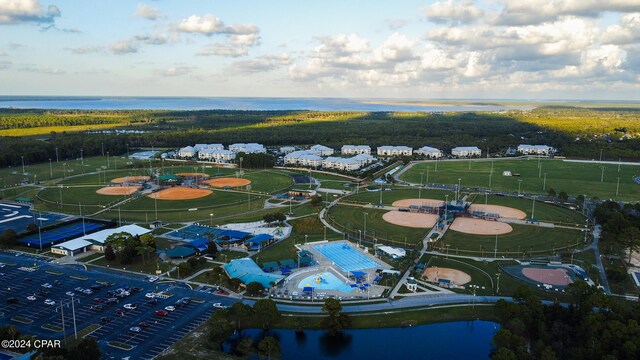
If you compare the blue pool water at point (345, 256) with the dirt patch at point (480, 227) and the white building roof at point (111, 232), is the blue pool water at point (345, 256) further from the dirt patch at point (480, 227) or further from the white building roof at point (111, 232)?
the white building roof at point (111, 232)

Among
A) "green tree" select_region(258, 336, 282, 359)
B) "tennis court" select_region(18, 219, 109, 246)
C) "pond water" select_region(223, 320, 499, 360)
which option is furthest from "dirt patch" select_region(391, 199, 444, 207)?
"green tree" select_region(258, 336, 282, 359)

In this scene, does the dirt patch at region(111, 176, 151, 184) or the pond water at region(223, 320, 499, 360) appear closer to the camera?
the pond water at region(223, 320, 499, 360)

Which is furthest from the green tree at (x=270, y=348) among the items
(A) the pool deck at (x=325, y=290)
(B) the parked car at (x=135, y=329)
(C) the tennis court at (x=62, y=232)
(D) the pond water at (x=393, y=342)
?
(C) the tennis court at (x=62, y=232)

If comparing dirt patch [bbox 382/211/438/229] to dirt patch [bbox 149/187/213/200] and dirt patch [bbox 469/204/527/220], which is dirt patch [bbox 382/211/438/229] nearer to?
dirt patch [bbox 469/204/527/220]

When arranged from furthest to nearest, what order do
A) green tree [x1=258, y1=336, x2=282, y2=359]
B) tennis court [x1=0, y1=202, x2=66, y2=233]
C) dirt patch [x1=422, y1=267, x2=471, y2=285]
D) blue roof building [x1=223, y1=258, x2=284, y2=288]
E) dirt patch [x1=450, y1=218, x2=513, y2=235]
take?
tennis court [x1=0, y1=202, x2=66, y2=233], dirt patch [x1=450, y1=218, x2=513, y2=235], dirt patch [x1=422, y1=267, x2=471, y2=285], blue roof building [x1=223, y1=258, x2=284, y2=288], green tree [x1=258, y1=336, x2=282, y2=359]

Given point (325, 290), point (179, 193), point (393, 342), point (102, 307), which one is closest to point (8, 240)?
point (102, 307)

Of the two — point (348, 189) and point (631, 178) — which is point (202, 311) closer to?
point (348, 189)
